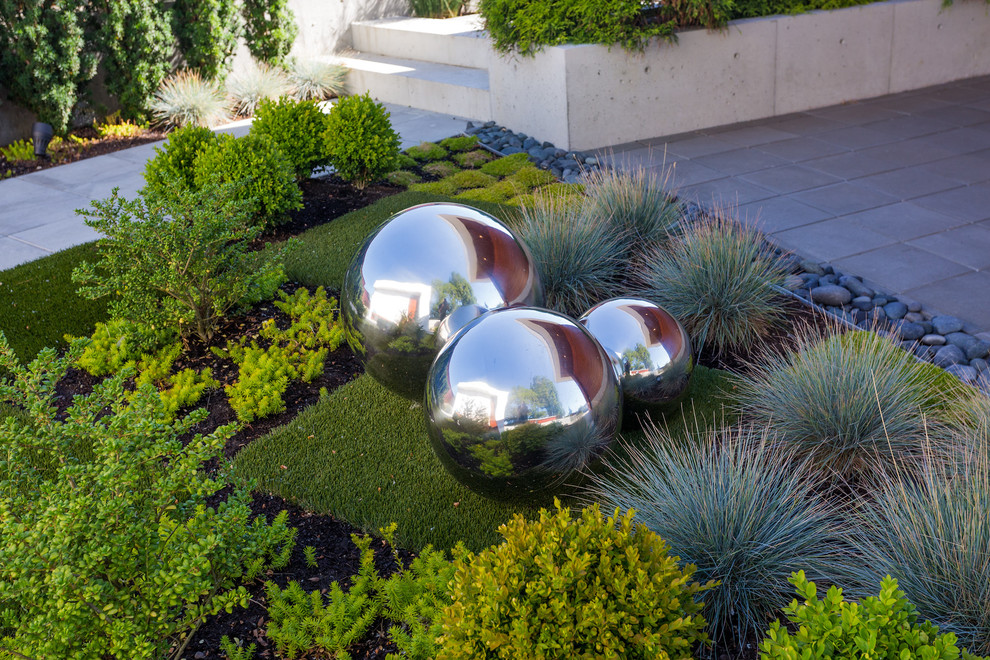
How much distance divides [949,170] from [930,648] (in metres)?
6.99

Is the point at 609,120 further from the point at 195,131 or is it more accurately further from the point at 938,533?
the point at 938,533

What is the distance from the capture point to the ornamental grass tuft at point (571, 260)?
17.1ft

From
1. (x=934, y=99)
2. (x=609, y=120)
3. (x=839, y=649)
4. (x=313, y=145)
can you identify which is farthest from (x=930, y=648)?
(x=934, y=99)

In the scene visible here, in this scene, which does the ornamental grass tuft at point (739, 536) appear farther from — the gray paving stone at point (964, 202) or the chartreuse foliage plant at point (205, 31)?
the chartreuse foliage plant at point (205, 31)

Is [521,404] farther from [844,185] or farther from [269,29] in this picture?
Answer: [269,29]

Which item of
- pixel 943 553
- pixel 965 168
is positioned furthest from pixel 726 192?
pixel 943 553

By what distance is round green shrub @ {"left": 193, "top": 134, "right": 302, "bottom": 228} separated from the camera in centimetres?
636

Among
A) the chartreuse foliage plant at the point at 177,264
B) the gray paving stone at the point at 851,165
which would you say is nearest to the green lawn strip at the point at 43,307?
the chartreuse foliage plant at the point at 177,264

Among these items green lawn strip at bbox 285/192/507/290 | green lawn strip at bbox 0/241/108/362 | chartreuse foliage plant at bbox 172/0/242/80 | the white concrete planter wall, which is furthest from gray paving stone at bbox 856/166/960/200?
chartreuse foliage plant at bbox 172/0/242/80

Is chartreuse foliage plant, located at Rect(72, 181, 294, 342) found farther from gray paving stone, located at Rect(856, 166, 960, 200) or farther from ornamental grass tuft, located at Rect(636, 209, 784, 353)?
gray paving stone, located at Rect(856, 166, 960, 200)

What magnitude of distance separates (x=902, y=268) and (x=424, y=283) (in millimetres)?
3805

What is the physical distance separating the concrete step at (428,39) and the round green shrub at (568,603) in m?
9.87

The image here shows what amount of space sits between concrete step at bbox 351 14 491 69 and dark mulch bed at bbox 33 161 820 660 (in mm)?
5294

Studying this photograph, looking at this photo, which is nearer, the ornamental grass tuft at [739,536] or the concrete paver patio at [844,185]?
the ornamental grass tuft at [739,536]
